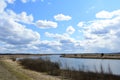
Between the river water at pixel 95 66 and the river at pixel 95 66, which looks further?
the river water at pixel 95 66

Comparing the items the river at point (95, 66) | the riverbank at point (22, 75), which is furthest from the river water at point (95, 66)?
the riverbank at point (22, 75)

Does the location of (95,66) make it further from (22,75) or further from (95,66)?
(22,75)

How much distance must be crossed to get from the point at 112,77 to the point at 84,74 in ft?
11.2

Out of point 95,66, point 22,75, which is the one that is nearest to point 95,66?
point 95,66

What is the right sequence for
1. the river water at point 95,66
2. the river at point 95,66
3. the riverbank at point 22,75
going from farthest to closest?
the river water at point 95,66
the river at point 95,66
the riverbank at point 22,75

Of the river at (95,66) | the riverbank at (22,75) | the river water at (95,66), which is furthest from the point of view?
the river water at (95,66)

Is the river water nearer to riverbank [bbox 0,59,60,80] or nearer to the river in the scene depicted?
the river

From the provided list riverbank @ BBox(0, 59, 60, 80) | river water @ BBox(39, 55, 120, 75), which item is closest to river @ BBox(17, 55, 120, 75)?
river water @ BBox(39, 55, 120, 75)

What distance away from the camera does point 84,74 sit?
2392 centimetres

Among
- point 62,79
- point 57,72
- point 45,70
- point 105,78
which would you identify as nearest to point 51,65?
point 45,70

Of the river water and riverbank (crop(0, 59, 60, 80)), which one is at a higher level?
the river water

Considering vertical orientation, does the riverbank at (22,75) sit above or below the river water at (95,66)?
below

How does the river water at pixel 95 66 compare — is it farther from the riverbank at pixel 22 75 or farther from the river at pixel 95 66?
the riverbank at pixel 22 75

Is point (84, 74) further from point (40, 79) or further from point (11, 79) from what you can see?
point (11, 79)
